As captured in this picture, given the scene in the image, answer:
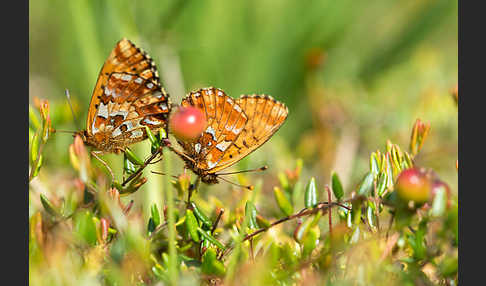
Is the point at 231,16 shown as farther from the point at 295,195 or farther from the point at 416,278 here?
the point at 416,278

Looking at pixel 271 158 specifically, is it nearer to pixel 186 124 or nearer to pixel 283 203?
pixel 283 203

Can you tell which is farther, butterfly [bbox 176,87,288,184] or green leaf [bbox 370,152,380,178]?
butterfly [bbox 176,87,288,184]

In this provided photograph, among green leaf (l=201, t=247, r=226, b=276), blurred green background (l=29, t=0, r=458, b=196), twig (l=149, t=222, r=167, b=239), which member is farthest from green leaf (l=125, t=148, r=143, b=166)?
blurred green background (l=29, t=0, r=458, b=196)

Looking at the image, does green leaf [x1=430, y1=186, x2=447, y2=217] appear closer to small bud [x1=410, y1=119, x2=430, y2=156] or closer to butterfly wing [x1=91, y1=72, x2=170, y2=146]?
small bud [x1=410, y1=119, x2=430, y2=156]

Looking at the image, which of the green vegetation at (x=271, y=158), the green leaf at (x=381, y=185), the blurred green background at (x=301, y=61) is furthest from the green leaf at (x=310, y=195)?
the blurred green background at (x=301, y=61)

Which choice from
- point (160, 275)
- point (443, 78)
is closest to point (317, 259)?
point (160, 275)

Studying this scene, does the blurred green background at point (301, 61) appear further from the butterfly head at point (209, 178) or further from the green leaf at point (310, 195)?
the green leaf at point (310, 195)
